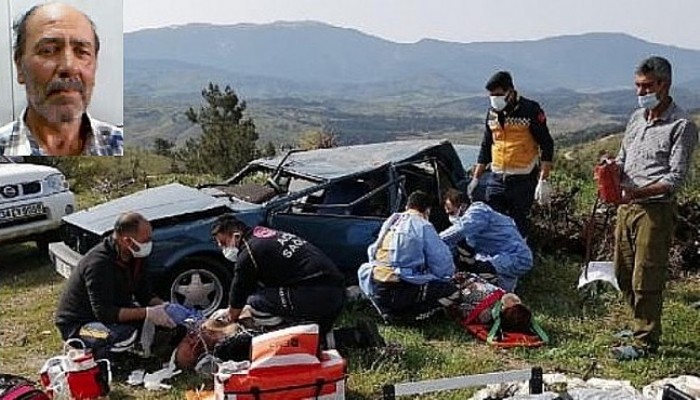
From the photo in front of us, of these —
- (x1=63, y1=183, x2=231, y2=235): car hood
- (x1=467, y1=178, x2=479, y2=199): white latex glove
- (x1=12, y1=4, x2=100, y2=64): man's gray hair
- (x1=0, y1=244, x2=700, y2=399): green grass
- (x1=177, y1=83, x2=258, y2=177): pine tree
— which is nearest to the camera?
(x1=0, y1=244, x2=700, y2=399): green grass

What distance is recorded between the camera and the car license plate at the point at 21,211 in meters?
7.75

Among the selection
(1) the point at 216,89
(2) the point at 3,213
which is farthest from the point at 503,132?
(1) the point at 216,89

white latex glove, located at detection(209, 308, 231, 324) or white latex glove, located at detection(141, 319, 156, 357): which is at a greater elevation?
white latex glove, located at detection(209, 308, 231, 324)

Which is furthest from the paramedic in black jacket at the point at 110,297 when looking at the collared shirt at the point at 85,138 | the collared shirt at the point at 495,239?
the collared shirt at the point at 495,239

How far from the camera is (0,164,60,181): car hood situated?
7.74 meters

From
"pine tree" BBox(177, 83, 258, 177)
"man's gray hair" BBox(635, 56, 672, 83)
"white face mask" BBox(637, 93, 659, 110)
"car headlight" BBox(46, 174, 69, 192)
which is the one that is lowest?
"pine tree" BBox(177, 83, 258, 177)

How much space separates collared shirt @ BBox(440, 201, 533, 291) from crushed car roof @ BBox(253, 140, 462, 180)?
→ 825 millimetres

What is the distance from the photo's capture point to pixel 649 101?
4.93 m

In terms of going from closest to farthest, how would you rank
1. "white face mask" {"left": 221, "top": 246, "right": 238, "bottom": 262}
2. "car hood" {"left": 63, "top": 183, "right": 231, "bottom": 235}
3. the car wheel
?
1. "white face mask" {"left": 221, "top": 246, "right": 238, "bottom": 262}
2. the car wheel
3. "car hood" {"left": 63, "top": 183, "right": 231, "bottom": 235}

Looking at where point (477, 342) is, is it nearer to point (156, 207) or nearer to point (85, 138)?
point (156, 207)

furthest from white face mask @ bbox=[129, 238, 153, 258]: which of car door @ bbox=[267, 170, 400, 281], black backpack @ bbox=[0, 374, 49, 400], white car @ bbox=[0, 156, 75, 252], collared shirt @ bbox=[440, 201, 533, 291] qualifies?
white car @ bbox=[0, 156, 75, 252]

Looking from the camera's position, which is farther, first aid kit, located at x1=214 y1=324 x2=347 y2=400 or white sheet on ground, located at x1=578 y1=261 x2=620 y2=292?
white sheet on ground, located at x1=578 y1=261 x2=620 y2=292

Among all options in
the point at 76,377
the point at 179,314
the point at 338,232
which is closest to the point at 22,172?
the point at 338,232

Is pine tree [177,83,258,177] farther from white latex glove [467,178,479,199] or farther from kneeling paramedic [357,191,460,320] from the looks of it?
kneeling paramedic [357,191,460,320]
